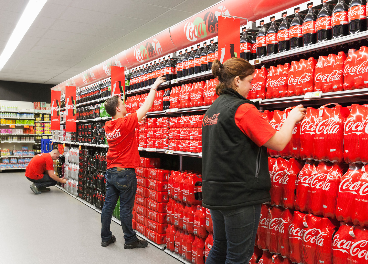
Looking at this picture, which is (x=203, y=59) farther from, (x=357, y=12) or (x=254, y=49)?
(x=357, y=12)

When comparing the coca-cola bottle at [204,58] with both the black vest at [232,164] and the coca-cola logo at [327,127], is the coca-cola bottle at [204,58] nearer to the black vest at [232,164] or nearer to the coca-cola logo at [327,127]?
the black vest at [232,164]

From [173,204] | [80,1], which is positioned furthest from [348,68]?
[80,1]

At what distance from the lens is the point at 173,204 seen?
A: 385 cm

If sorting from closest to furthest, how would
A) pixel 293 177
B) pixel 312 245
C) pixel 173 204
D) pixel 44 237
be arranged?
pixel 312 245, pixel 293 177, pixel 173 204, pixel 44 237

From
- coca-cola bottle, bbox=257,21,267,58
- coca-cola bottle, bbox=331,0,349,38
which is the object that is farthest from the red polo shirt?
coca-cola bottle, bbox=331,0,349,38

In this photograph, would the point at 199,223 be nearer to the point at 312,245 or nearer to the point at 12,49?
the point at 312,245

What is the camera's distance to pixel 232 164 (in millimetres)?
1931

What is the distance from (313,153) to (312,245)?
2.09 ft

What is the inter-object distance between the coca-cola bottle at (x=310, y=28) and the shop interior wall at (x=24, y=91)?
48.3ft

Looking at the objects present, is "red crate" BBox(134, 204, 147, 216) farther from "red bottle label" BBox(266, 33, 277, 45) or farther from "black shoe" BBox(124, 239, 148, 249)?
"red bottle label" BBox(266, 33, 277, 45)

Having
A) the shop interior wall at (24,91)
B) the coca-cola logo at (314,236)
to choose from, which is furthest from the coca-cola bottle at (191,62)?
the shop interior wall at (24,91)

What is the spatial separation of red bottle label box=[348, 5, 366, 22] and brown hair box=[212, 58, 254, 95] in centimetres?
76

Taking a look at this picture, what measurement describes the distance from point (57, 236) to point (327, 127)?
4.00 meters

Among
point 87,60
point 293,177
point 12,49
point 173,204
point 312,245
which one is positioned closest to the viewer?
point 312,245
